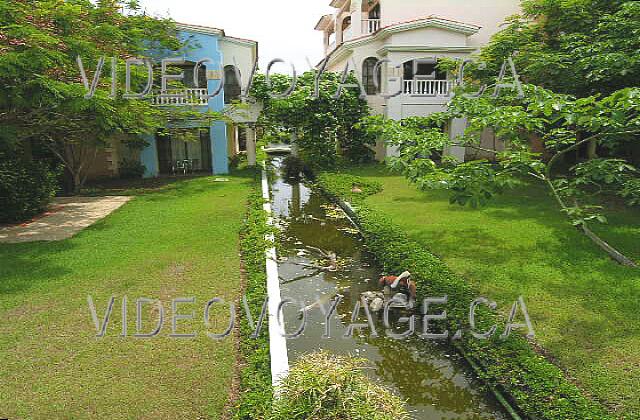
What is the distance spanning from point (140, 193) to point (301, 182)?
6.92 m

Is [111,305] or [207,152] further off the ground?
[207,152]

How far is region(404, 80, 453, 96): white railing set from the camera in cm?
1898

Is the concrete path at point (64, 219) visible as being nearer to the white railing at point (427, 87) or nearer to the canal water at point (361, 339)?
the canal water at point (361, 339)

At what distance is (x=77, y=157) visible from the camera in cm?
1584

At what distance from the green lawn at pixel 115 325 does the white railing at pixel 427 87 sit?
11.8 metres

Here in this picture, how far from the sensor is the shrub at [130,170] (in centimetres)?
1834

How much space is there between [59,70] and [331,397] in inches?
390

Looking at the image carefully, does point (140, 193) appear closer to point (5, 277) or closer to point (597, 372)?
point (5, 277)

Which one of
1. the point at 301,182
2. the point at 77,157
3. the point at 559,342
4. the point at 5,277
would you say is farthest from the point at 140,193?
the point at 559,342

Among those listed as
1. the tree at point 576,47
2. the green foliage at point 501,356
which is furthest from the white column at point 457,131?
the green foliage at point 501,356

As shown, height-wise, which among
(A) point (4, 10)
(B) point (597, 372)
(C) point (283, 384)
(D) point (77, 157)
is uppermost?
(A) point (4, 10)

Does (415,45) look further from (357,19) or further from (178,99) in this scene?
(178,99)

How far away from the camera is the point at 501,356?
5.00 meters

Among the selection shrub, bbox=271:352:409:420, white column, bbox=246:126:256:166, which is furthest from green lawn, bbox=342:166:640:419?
white column, bbox=246:126:256:166
